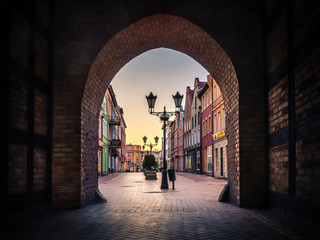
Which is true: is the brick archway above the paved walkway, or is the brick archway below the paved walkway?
above

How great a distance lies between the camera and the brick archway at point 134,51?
879 cm

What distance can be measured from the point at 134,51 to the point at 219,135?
2025 centimetres

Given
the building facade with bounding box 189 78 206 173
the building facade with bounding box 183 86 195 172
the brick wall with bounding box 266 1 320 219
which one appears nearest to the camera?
the brick wall with bounding box 266 1 320 219

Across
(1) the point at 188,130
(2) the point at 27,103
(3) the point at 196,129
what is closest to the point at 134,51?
(2) the point at 27,103

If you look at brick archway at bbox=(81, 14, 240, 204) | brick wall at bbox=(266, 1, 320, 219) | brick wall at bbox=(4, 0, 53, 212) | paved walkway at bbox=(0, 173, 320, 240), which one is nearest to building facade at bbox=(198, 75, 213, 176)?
brick archway at bbox=(81, 14, 240, 204)

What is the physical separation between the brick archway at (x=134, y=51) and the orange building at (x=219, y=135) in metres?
17.9

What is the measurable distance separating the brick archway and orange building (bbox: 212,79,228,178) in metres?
17.9

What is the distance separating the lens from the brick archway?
879 cm

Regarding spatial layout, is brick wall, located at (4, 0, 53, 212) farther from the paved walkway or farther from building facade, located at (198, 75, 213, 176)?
building facade, located at (198, 75, 213, 176)

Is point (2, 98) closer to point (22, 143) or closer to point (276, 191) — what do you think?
point (22, 143)

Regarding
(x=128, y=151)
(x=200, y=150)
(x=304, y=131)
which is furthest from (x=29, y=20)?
(x=128, y=151)

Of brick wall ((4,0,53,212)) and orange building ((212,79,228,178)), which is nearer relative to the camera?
brick wall ((4,0,53,212))

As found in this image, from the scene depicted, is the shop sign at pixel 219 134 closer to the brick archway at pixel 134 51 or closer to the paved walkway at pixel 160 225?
the brick archway at pixel 134 51

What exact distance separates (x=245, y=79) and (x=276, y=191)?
2755 millimetres
